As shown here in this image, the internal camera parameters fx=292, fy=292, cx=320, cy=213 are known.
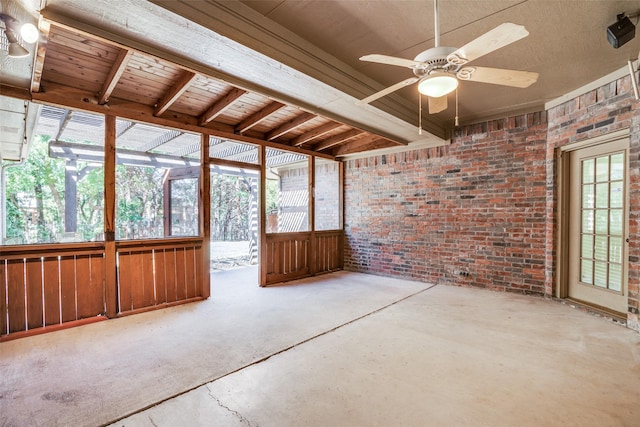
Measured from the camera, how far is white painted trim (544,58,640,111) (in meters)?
3.33

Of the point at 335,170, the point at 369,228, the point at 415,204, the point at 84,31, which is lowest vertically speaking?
the point at 369,228

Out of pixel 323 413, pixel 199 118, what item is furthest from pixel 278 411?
pixel 199 118

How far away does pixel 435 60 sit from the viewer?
193cm

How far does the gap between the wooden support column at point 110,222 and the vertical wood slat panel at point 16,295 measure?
712 millimetres

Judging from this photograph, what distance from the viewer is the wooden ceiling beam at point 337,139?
5.43 metres

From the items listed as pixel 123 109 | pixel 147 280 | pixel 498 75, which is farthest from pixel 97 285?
pixel 498 75

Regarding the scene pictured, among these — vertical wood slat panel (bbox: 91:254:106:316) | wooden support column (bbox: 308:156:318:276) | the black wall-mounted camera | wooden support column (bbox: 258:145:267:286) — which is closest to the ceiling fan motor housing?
the black wall-mounted camera

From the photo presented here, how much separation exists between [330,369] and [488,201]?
156 inches

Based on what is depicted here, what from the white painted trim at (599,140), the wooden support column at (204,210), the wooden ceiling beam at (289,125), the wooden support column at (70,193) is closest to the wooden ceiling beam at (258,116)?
the wooden ceiling beam at (289,125)

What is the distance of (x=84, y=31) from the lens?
7.15ft

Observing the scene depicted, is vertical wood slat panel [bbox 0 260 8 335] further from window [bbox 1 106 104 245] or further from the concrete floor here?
window [bbox 1 106 104 245]

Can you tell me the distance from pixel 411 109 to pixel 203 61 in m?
2.99

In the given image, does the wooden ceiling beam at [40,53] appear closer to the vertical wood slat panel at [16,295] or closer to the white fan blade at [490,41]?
the vertical wood slat panel at [16,295]

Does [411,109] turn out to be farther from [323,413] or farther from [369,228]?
[323,413]
